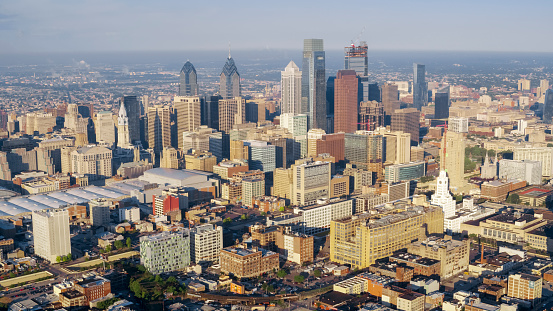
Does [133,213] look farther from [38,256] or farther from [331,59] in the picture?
[331,59]

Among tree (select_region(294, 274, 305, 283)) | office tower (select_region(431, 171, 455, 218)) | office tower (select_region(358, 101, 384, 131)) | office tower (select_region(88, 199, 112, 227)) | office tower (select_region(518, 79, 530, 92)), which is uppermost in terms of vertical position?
office tower (select_region(518, 79, 530, 92))

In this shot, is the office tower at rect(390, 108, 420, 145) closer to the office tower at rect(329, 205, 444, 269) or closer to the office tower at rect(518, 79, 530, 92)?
the office tower at rect(329, 205, 444, 269)

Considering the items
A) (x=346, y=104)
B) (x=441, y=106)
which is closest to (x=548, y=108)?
(x=441, y=106)

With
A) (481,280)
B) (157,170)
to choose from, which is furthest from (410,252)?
(157,170)

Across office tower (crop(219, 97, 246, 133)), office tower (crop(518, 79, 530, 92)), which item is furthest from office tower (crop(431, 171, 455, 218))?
office tower (crop(518, 79, 530, 92))

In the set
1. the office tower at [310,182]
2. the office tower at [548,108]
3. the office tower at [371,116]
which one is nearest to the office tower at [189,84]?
the office tower at [371,116]

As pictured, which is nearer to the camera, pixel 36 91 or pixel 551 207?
pixel 551 207

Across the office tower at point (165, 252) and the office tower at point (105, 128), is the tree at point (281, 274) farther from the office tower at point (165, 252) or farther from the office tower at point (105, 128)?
the office tower at point (105, 128)
